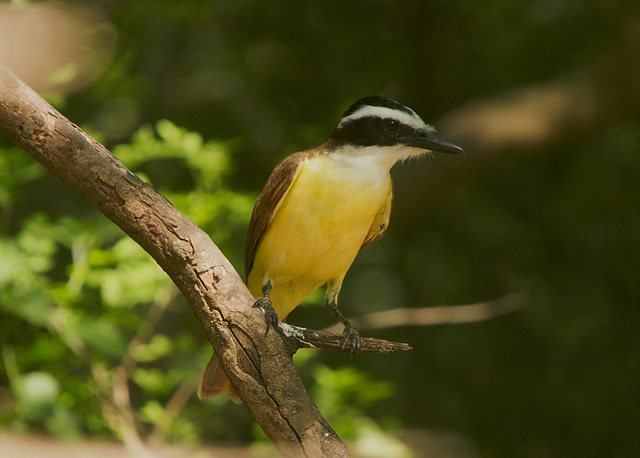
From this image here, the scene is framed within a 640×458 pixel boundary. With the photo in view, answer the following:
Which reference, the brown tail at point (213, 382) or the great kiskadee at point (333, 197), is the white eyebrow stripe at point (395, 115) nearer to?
the great kiskadee at point (333, 197)

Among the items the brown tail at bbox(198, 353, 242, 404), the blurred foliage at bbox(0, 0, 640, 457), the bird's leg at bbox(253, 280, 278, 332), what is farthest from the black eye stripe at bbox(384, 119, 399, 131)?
the blurred foliage at bbox(0, 0, 640, 457)

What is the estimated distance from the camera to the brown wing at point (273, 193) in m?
2.71

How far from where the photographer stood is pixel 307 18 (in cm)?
505

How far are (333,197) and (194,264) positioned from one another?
788 mm

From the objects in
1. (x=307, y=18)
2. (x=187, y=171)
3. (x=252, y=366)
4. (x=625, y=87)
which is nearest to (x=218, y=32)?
(x=307, y=18)

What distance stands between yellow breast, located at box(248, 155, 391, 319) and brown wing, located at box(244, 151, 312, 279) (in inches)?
1.3

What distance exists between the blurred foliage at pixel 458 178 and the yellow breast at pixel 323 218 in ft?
5.03

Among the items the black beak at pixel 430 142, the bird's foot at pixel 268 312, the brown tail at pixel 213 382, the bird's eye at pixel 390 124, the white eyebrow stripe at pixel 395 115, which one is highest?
the white eyebrow stripe at pixel 395 115

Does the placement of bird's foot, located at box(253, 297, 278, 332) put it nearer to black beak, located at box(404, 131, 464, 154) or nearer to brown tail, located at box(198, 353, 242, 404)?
brown tail, located at box(198, 353, 242, 404)

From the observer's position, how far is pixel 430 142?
271cm

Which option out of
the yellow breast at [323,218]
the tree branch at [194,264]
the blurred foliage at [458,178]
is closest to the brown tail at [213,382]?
the yellow breast at [323,218]

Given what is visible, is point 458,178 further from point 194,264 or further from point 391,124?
point 194,264

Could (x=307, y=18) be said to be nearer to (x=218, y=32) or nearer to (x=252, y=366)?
(x=218, y=32)

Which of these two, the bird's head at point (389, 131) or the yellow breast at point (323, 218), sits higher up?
the bird's head at point (389, 131)
